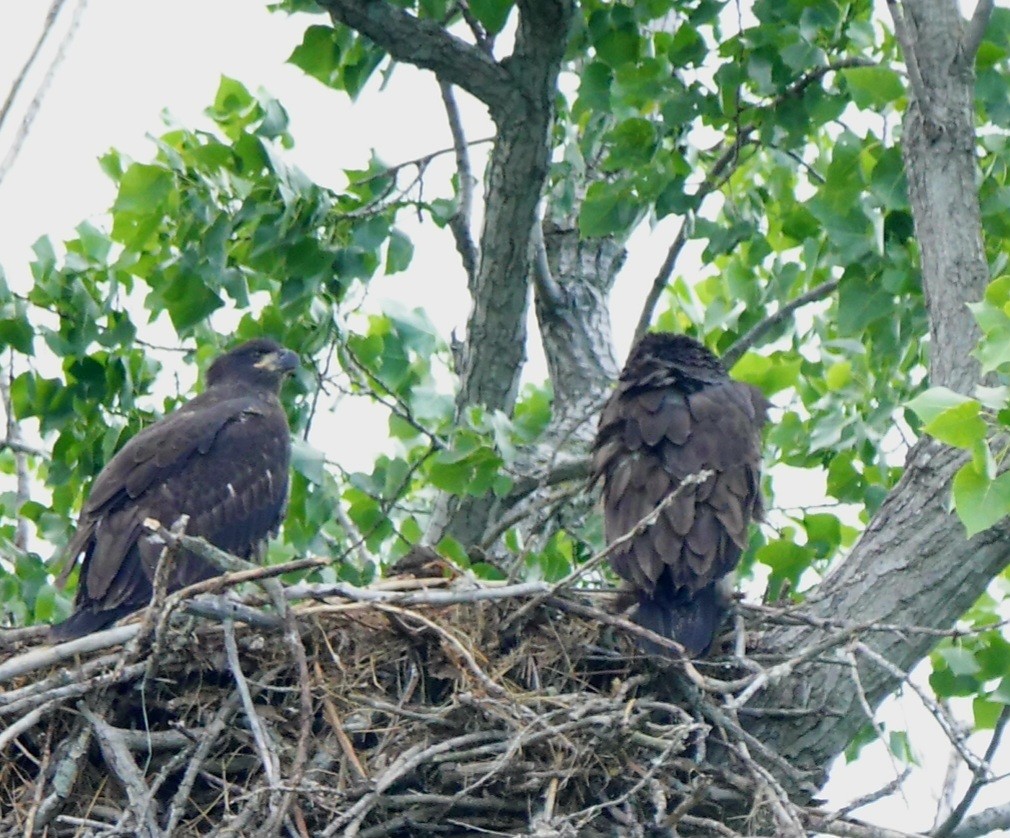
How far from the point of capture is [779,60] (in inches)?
261

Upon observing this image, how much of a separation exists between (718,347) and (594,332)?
614 millimetres

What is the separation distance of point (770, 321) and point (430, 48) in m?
2.26

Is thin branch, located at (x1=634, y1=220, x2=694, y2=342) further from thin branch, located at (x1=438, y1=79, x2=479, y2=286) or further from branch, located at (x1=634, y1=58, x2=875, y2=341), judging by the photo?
thin branch, located at (x1=438, y1=79, x2=479, y2=286)

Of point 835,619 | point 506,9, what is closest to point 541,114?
point 506,9

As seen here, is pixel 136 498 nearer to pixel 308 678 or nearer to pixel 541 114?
pixel 308 678

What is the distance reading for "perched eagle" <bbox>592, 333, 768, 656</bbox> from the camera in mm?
5574

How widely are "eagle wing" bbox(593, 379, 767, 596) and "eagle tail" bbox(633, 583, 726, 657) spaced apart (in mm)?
50

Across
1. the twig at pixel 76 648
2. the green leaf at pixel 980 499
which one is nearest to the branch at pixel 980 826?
the green leaf at pixel 980 499

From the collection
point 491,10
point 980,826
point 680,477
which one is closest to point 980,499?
point 980,826

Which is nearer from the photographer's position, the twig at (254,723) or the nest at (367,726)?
the twig at (254,723)

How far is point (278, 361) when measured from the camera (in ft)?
24.8

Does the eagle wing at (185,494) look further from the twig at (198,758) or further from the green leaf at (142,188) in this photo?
the twig at (198,758)

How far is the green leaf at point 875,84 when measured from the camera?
6051 millimetres

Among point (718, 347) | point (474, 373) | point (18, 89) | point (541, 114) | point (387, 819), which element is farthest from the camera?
point (718, 347)
